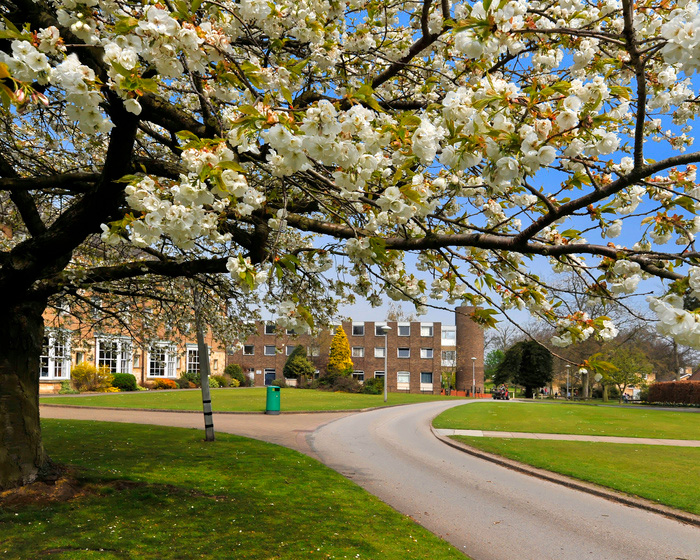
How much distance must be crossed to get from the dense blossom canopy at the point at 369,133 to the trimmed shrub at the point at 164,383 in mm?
32962

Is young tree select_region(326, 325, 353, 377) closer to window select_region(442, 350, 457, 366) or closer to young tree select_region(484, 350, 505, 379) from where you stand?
window select_region(442, 350, 457, 366)

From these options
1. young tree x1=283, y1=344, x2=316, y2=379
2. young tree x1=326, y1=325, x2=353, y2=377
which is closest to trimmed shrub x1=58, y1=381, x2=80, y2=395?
young tree x1=283, y1=344, x2=316, y2=379

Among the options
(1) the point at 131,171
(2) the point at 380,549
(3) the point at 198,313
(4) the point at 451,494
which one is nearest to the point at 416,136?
(1) the point at 131,171

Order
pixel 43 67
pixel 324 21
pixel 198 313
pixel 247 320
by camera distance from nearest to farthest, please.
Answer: pixel 43 67 → pixel 324 21 → pixel 198 313 → pixel 247 320

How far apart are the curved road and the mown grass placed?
83 cm

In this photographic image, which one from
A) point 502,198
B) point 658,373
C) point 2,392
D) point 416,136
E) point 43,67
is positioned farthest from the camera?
point 658,373

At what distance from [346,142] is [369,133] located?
201 mm

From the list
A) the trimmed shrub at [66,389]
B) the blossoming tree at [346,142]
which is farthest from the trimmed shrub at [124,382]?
the blossoming tree at [346,142]

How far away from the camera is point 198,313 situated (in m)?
10.4

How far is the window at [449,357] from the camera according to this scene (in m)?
57.8

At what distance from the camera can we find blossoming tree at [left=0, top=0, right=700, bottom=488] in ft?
9.25

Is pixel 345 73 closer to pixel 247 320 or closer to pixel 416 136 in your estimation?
pixel 416 136

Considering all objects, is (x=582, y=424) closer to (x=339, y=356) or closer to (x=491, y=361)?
(x=339, y=356)

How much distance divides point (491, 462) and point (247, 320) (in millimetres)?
6592
